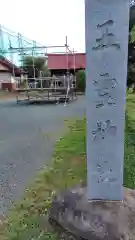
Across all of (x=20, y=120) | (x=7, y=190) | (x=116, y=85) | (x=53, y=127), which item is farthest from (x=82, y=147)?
(x=20, y=120)

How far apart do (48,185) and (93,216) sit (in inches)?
49.5

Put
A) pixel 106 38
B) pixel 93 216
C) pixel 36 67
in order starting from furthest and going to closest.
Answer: pixel 36 67
pixel 93 216
pixel 106 38

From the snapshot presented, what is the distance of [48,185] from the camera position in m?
3.59

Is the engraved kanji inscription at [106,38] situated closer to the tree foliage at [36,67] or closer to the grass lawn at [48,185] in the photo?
the grass lawn at [48,185]

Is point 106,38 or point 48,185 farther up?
point 106,38

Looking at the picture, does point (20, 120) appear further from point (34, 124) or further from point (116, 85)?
point (116, 85)

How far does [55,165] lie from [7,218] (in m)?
1.67

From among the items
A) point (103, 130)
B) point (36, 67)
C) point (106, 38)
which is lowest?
point (103, 130)

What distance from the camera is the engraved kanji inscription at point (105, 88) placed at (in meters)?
2.34

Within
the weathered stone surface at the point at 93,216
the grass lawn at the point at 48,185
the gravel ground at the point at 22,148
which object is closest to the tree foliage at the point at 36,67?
the gravel ground at the point at 22,148

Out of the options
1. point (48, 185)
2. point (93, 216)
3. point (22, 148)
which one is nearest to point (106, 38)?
point (93, 216)

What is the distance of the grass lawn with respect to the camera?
2.56 metres

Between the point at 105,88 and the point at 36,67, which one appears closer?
the point at 105,88

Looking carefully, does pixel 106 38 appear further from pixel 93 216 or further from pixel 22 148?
pixel 22 148
